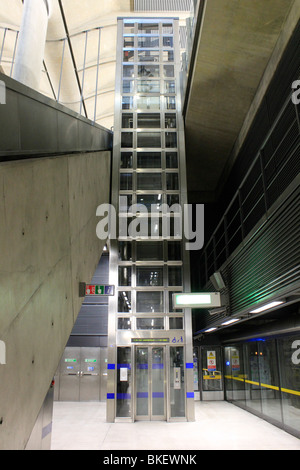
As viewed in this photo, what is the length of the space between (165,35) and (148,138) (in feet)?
18.5

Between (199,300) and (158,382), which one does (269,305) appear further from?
(158,382)

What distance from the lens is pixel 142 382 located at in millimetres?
10891

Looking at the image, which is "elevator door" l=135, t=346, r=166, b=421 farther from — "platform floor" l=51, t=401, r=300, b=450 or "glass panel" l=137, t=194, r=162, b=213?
"glass panel" l=137, t=194, r=162, b=213

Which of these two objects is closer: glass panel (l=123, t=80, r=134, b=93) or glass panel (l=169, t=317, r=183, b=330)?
glass panel (l=169, t=317, r=183, b=330)

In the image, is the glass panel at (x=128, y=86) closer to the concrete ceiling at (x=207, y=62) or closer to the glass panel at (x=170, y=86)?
the glass panel at (x=170, y=86)

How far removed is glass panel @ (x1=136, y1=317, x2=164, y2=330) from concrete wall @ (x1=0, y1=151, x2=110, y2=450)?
5.69 meters

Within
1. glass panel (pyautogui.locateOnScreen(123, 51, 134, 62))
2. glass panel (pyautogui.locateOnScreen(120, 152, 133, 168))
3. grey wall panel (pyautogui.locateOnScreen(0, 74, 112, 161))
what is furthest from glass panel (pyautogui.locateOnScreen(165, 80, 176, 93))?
grey wall panel (pyautogui.locateOnScreen(0, 74, 112, 161))

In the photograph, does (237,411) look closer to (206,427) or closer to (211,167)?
(206,427)

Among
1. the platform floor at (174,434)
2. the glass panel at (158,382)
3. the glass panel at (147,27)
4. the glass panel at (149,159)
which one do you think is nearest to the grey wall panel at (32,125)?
the platform floor at (174,434)

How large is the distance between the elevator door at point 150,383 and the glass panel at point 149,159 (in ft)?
22.3

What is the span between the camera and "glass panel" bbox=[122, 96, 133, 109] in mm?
14553

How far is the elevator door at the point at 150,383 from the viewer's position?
10633 mm

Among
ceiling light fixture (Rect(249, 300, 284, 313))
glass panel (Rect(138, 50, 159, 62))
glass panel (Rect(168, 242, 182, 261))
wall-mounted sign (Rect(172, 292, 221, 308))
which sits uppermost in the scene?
glass panel (Rect(138, 50, 159, 62))

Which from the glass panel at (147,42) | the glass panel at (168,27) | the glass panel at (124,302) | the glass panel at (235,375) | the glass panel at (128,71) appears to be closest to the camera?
the glass panel at (124,302)
